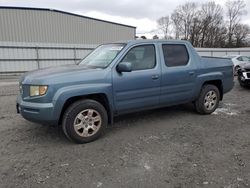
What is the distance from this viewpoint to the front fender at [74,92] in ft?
13.0

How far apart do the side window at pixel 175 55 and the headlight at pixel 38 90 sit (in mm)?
2599

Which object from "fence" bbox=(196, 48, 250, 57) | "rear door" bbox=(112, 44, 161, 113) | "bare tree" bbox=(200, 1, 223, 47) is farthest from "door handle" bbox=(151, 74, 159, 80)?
"bare tree" bbox=(200, 1, 223, 47)

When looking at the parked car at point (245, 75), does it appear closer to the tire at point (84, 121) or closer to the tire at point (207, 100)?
the tire at point (207, 100)

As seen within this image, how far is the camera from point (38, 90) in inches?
156

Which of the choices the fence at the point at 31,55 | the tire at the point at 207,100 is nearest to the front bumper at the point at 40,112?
the tire at the point at 207,100

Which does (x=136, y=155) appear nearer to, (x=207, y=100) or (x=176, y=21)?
(x=207, y=100)

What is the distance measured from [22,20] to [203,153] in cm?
2034

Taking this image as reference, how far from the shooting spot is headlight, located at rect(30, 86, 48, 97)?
12.9 feet

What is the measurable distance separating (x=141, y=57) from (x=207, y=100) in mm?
2236

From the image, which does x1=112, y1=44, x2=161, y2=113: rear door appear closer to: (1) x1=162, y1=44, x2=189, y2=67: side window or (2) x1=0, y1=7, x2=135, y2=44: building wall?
(1) x1=162, y1=44, x2=189, y2=67: side window

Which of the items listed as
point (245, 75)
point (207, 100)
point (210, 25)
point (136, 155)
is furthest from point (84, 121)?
point (210, 25)

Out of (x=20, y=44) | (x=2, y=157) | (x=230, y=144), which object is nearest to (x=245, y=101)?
(x=230, y=144)

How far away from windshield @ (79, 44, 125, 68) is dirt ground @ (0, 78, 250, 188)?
4.54 feet

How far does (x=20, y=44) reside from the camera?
19.9 m
